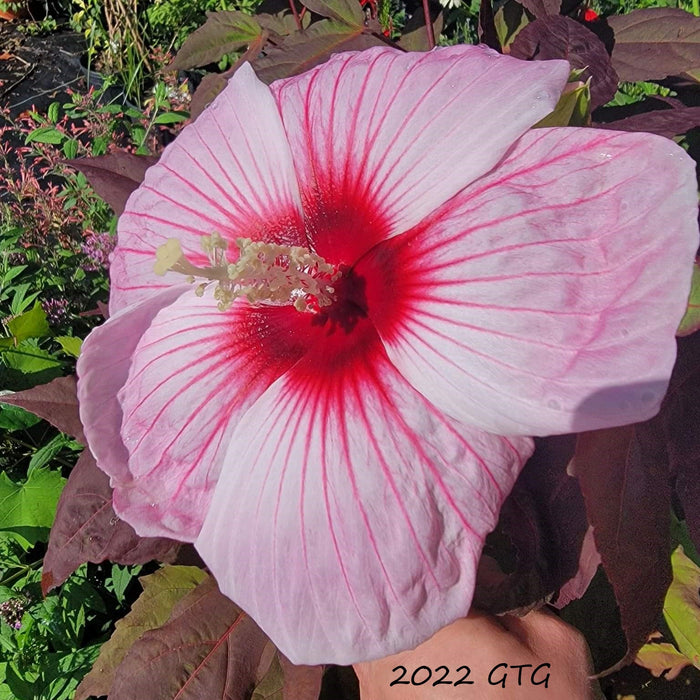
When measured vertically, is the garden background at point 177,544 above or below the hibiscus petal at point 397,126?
below

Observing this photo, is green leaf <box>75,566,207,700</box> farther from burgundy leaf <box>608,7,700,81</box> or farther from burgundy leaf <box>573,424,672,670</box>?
burgundy leaf <box>608,7,700,81</box>

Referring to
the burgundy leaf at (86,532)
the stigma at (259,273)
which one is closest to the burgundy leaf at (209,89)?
the stigma at (259,273)

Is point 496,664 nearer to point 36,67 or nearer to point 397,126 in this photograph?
point 397,126

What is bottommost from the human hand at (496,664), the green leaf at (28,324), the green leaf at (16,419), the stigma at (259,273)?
the green leaf at (16,419)

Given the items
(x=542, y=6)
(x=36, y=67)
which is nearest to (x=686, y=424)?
(x=542, y=6)

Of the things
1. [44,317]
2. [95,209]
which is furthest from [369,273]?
[95,209]

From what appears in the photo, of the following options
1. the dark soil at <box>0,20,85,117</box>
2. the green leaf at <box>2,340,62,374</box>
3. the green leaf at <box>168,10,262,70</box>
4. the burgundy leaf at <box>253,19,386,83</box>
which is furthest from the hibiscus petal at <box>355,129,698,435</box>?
the dark soil at <box>0,20,85,117</box>

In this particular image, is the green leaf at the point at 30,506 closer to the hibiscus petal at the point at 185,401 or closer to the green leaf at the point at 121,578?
the green leaf at the point at 121,578

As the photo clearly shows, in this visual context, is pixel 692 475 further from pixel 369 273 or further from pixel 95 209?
pixel 95 209
